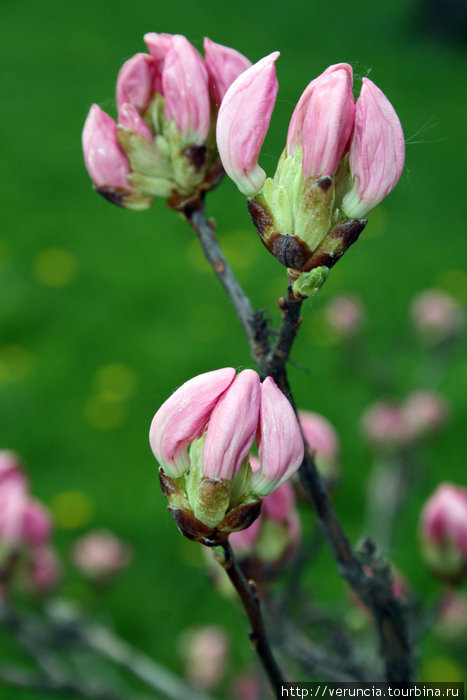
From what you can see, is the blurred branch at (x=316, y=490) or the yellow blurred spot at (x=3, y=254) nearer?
the blurred branch at (x=316, y=490)

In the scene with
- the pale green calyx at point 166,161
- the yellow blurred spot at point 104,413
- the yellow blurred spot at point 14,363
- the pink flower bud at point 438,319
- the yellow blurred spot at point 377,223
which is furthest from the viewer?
the yellow blurred spot at point 377,223

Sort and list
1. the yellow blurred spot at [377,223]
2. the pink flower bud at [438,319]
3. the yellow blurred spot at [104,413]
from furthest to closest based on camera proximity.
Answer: the yellow blurred spot at [377,223] < the yellow blurred spot at [104,413] < the pink flower bud at [438,319]

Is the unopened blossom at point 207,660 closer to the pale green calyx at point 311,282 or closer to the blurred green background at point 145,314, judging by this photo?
the blurred green background at point 145,314

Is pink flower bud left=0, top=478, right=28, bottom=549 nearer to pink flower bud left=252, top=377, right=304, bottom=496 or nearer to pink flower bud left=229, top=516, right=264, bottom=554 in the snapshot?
pink flower bud left=229, top=516, right=264, bottom=554

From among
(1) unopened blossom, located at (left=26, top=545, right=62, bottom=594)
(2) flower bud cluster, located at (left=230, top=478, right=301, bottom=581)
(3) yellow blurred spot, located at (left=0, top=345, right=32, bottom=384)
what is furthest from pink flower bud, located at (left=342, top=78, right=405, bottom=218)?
(3) yellow blurred spot, located at (left=0, top=345, right=32, bottom=384)

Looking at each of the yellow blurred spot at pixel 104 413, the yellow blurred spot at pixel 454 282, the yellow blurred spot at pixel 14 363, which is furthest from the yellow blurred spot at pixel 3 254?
the yellow blurred spot at pixel 454 282

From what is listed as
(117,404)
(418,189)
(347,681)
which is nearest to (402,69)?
(418,189)
